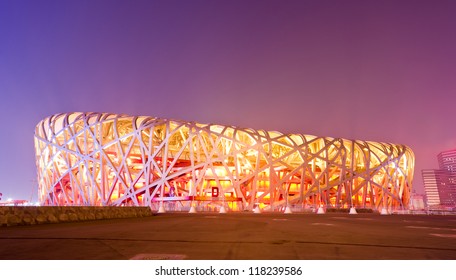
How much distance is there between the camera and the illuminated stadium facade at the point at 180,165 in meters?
52.1

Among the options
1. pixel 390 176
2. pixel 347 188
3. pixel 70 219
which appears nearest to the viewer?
pixel 70 219

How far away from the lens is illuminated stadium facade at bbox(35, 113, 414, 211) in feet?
171

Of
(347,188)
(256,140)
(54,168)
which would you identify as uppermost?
(256,140)

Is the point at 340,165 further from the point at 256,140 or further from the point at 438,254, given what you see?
the point at 438,254

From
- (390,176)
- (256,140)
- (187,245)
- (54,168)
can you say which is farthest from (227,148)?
(187,245)

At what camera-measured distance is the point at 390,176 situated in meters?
66.5

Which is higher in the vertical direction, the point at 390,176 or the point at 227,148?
the point at 227,148

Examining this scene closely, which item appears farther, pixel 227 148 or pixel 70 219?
pixel 227 148

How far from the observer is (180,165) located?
191 ft

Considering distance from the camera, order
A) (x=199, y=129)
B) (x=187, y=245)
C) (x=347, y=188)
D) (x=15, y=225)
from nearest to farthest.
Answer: (x=187, y=245), (x=15, y=225), (x=199, y=129), (x=347, y=188)

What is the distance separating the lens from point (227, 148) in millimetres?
57719

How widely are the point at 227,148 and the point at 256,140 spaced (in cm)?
598
